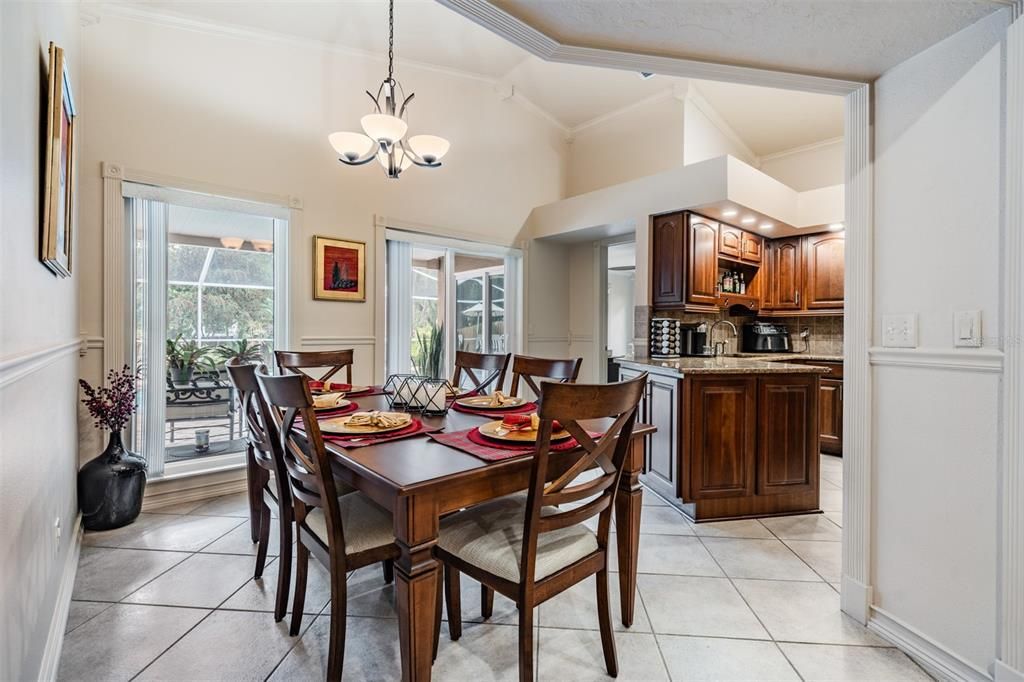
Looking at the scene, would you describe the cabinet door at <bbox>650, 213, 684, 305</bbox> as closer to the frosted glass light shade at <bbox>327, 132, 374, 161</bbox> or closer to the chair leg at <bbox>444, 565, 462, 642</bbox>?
the frosted glass light shade at <bbox>327, 132, 374, 161</bbox>

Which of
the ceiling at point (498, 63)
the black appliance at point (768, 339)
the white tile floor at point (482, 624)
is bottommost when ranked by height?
Answer: the white tile floor at point (482, 624)

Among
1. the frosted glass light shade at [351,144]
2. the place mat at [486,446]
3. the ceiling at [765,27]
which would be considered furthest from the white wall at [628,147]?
the place mat at [486,446]

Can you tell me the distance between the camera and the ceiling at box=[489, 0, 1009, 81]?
1370mm

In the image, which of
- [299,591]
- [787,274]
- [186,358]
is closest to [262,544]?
[299,591]

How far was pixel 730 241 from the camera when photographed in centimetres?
430

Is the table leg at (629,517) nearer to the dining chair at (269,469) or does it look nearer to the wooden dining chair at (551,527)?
the wooden dining chair at (551,527)

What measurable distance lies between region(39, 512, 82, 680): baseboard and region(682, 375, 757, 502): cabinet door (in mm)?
2836

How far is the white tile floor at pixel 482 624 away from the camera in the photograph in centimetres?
153

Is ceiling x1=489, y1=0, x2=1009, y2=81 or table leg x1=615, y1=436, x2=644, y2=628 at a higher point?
ceiling x1=489, y1=0, x2=1009, y2=81

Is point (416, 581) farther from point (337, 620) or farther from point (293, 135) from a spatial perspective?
point (293, 135)

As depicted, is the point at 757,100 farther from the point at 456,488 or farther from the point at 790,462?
the point at 456,488

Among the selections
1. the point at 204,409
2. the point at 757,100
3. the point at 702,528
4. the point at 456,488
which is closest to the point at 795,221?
the point at 757,100

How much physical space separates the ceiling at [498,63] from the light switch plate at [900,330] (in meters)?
2.74

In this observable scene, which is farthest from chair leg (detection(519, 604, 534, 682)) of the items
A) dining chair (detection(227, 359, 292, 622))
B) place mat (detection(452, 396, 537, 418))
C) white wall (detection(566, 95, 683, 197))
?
white wall (detection(566, 95, 683, 197))
